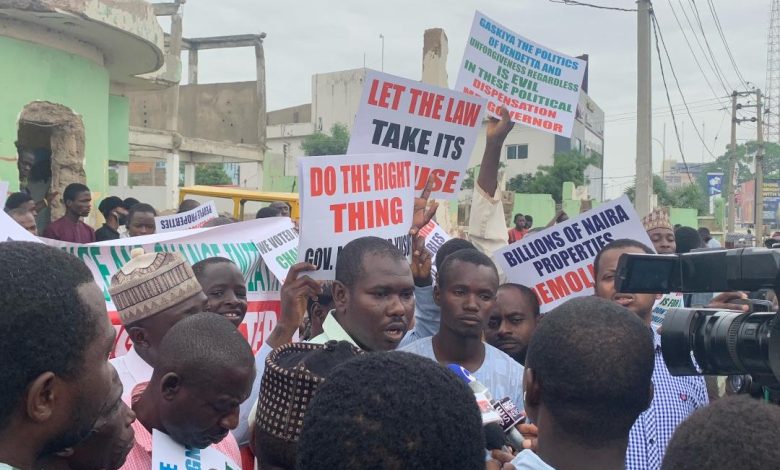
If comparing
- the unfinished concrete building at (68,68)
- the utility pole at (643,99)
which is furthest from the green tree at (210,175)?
the unfinished concrete building at (68,68)

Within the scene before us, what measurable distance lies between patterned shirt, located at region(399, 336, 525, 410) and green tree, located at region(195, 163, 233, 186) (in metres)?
41.5

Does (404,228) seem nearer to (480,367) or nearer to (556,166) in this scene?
(480,367)

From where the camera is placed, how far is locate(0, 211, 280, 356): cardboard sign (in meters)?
5.21

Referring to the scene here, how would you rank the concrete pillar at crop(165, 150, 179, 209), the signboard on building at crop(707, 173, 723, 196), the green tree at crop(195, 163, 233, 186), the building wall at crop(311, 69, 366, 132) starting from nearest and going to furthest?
the concrete pillar at crop(165, 150, 179, 209) < the green tree at crop(195, 163, 233, 186) < the building wall at crop(311, 69, 366, 132) < the signboard on building at crop(707, 173, 723, 196)

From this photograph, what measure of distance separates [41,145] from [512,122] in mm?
10088

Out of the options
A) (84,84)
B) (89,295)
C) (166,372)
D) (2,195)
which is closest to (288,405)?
(166,372)

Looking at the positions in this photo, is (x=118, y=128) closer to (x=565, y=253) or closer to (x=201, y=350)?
(x=565, y=253)

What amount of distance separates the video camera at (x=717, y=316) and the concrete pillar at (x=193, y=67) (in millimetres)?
28875

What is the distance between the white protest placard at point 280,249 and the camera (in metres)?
5.66

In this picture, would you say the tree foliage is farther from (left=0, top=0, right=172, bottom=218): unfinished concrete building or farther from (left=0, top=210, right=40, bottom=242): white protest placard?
(left=0, top=210, right=40, bottom=242): white protest placard

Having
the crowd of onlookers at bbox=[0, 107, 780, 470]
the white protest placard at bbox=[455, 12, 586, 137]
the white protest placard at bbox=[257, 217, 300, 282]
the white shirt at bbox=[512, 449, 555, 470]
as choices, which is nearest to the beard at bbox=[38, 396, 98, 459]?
the crowd of onlookers at bbox=[0, 107, 780, 470]

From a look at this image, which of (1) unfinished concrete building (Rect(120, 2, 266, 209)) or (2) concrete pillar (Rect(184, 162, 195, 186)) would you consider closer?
(1) unfinished concrete building (Rect(120, 2, 266, 209))

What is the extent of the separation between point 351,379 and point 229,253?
161 inches

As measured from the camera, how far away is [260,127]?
92.3 ft
